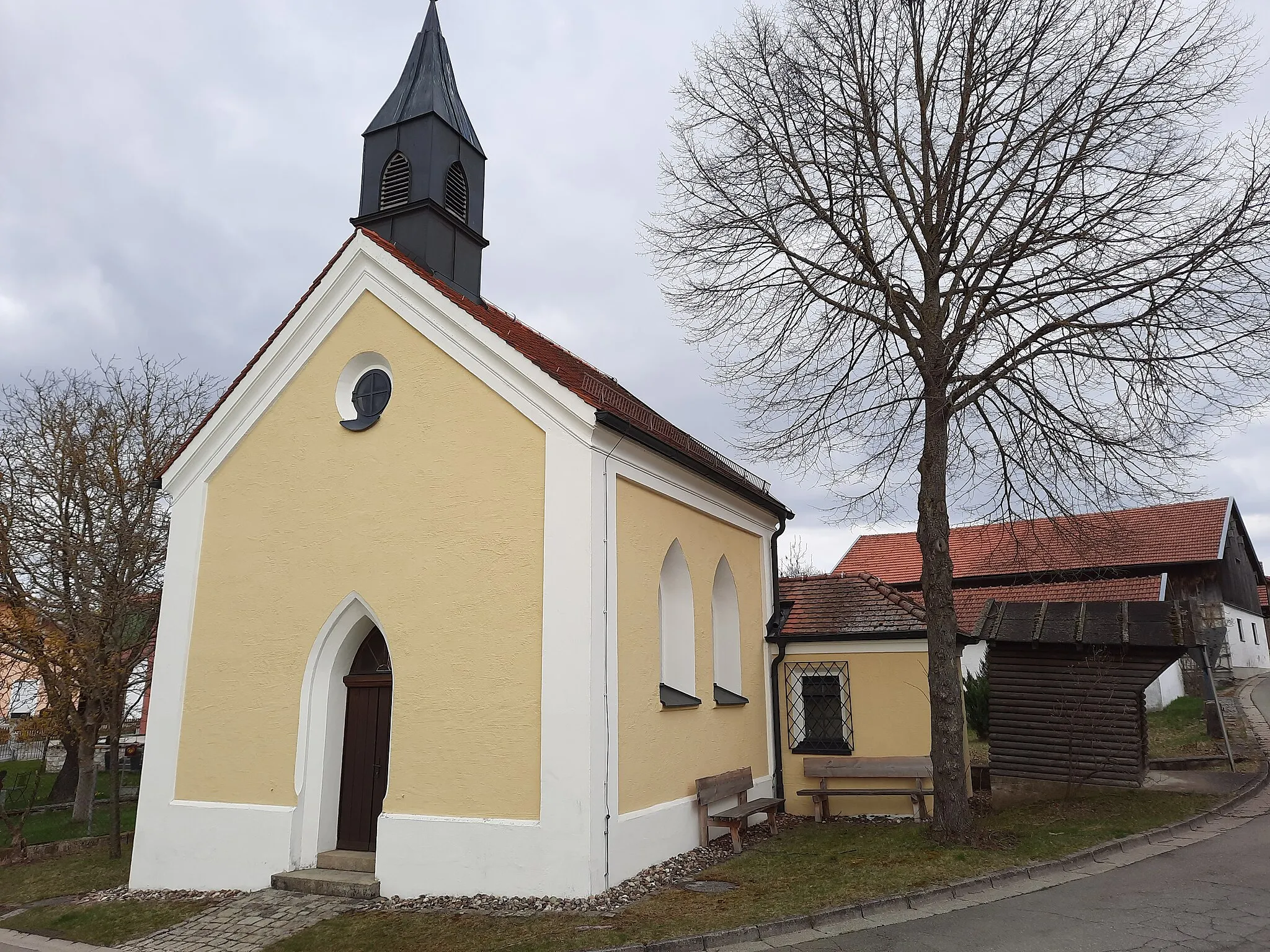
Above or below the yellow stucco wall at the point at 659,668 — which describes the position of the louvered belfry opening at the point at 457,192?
above

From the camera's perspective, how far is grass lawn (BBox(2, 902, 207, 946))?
823 cm

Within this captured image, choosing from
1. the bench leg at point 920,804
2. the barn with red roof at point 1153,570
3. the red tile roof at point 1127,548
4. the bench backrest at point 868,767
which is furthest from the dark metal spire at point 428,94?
the red tile roof at point 1127,548

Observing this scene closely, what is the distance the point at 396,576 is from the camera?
31.8 ft

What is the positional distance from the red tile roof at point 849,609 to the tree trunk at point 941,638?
2.40 meters

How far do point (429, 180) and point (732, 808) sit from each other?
9.49m

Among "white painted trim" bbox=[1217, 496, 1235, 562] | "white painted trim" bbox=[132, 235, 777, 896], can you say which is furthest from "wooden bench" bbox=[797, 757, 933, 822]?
"white painted trim" bbox=[1217, 496, 1235, 562]

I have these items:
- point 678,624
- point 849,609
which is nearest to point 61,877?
point 678,624

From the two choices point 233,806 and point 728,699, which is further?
point 728,699

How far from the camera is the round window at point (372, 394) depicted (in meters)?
10.4

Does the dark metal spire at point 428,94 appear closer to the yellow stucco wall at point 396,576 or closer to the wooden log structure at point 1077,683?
Result: the yellow stucco wall at point 396,576

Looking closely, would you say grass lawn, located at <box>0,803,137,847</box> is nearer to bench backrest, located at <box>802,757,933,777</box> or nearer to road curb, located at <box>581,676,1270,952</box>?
bench backrest, located at <box>802,757,933,777</box>

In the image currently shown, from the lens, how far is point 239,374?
1133cm

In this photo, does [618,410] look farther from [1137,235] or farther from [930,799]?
[930,799]

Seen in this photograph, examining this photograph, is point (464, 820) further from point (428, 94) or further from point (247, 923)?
point (428, 94)
